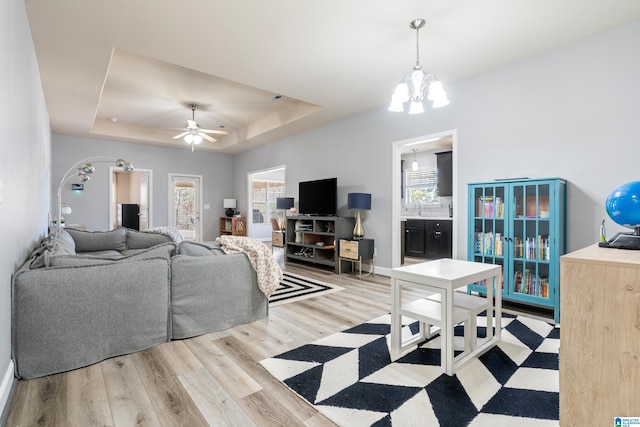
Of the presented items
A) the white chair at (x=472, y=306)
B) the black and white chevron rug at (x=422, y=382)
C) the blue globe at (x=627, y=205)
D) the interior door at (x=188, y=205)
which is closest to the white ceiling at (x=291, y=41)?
the blue globe at (x=627, y=205)

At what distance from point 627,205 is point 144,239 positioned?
4.99 metres

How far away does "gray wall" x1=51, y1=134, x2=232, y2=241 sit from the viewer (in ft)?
21.8

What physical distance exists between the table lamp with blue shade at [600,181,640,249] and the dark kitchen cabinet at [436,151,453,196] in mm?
5343

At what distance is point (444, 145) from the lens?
661 cm

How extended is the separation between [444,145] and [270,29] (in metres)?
4.86

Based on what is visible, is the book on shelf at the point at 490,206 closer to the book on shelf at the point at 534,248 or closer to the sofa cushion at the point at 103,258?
the book on shelf at the point at 534,248

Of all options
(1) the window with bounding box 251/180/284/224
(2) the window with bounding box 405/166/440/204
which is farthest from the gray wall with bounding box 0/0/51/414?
(1) the window with bounding box 251/180/284/224

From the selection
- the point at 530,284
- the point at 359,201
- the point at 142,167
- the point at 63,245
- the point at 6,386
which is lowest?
the point at 6,386

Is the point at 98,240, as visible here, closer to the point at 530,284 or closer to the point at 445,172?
the point at 530,284

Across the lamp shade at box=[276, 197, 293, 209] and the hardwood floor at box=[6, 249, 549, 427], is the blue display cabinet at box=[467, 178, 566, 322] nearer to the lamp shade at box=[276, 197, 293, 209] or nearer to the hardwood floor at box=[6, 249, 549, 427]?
the hardwood floor at box=[6, 249, 549, 427]

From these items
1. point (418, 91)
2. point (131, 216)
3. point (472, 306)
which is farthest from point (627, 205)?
point (131, 216)

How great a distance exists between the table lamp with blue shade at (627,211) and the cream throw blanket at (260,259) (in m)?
2.34

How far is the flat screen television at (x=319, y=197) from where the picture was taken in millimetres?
5426

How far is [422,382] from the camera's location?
1.94 m
